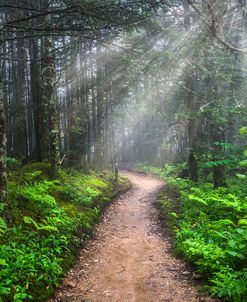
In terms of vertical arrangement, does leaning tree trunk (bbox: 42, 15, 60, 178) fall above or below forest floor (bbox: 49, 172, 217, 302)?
above

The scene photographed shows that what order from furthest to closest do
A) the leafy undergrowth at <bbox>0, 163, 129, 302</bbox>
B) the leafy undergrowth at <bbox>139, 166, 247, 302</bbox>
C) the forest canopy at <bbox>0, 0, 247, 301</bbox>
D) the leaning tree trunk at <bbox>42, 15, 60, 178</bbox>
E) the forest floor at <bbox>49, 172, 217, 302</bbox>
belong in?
1. the leaning tree trunk at <bbox>42, 15, 60, 178</bbox>
2. the forest canopy at <bbox>0, 0, 247, 301</bbox>
3. the forest floor at <bbox>49, 172, 217, 302</bbox>
4. the leafy undergrowth at <bbox>0, 163, 129, 302</bbox>
5. the leafy undergrowth at <bbox>139, 166, 247, 302</bbox>

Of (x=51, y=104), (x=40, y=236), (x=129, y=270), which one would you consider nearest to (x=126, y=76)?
(x=51, y=104)

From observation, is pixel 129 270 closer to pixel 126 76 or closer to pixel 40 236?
pixel 40 236

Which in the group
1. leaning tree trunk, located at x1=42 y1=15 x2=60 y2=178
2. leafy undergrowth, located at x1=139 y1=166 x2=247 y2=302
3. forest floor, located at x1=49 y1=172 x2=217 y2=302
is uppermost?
leaning tree trunk, located at x1=42 y1=15 x2=60 y2=178

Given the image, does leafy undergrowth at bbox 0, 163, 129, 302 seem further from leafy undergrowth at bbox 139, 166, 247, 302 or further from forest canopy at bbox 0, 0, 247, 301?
leafy undergrowth at bbox 139, 166, 247, 302

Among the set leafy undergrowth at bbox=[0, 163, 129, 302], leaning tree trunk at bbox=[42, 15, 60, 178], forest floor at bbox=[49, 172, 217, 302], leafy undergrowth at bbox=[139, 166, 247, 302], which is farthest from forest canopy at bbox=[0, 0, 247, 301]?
forest floor at bbox=[49, 172, 217, 302]

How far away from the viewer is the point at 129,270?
22.1ft

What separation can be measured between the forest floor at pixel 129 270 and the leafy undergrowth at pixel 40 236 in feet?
1.24

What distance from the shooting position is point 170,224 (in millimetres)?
9812

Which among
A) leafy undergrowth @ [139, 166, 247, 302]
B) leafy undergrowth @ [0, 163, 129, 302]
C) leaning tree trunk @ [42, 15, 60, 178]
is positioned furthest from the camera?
leaning tree trunk @ [42, 15, 60, 178]

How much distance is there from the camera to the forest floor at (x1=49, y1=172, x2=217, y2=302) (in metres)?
5.58

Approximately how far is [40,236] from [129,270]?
2.42 meters

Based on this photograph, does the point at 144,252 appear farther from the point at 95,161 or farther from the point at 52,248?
the point at 95,161

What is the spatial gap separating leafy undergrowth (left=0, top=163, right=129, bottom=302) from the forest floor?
1.24ft
